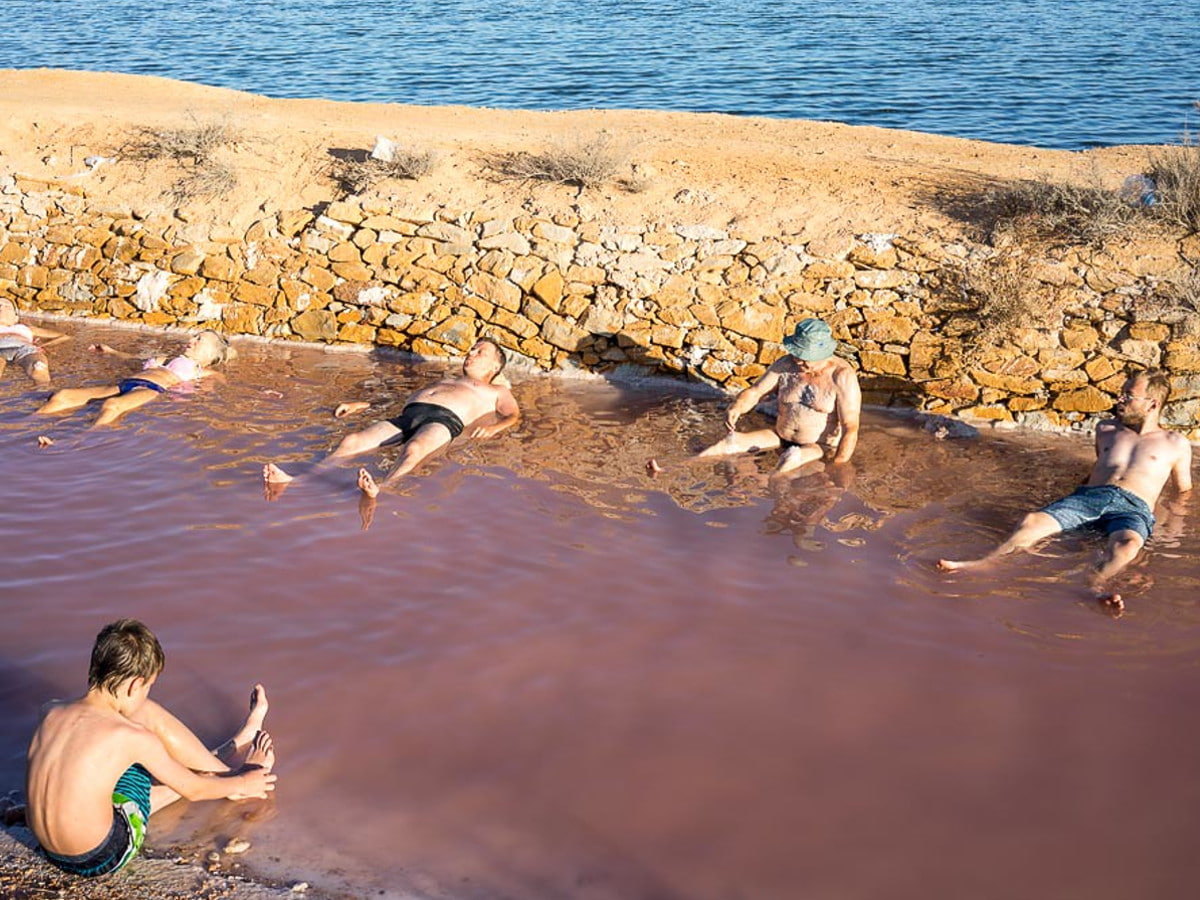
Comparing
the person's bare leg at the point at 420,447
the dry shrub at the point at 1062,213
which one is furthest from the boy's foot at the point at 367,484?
the dry shrub at the point at 1062,213

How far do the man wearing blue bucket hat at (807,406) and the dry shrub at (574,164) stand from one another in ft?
11.6

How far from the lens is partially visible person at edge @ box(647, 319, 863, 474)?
339 inches

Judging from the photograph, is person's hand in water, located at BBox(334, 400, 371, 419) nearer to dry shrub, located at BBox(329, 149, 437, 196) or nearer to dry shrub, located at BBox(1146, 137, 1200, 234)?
dry shrub, located at BBox(329, 149, 437, 196)

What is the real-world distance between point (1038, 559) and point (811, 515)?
5.01 feet

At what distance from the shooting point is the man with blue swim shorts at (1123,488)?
720 cm

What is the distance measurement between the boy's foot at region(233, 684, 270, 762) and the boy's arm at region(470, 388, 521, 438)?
4.17 metres

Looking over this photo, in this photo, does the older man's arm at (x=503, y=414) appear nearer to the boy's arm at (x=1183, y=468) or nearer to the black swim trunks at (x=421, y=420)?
the black swim trunks at (x=421, y=420)

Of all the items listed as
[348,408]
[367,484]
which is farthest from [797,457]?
[348,408]

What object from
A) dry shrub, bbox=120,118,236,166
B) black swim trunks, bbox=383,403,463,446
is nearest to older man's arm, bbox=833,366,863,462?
black swim trunks, bbox=383,403,463,446

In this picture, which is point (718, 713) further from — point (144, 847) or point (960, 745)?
point (144, 847)

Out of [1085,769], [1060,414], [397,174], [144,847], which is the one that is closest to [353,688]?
[144,847]

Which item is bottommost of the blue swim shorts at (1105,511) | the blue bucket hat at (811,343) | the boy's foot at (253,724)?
the boy's foot at (253,724)

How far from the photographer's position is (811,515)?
→ 817 cm

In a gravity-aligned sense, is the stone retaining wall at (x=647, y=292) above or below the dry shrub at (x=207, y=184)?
below
